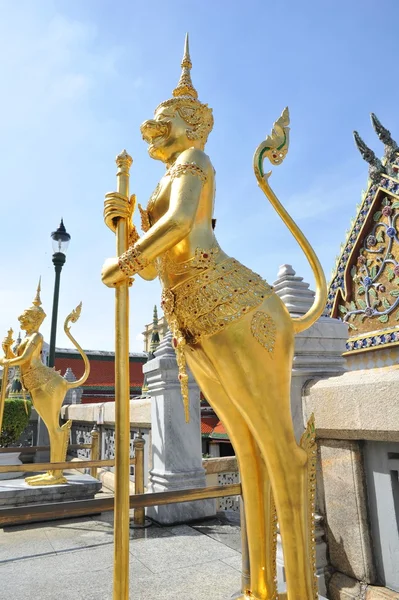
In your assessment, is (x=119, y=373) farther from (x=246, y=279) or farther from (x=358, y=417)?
(x=358, y=417)

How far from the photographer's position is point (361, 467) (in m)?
2.43

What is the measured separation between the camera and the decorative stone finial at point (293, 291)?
3.07 m

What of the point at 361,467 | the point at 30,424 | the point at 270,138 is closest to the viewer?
the point at 270,138

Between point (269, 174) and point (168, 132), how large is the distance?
56cm

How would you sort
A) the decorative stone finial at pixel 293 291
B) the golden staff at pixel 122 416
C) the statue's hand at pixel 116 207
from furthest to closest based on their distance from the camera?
the decorative stone finial at pixel 293 291, the statue's hand at pixel 116 207, the golden staff at pixel 122 416

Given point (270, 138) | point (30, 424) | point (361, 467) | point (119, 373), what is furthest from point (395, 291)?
point (30, 424)

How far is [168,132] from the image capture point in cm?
209

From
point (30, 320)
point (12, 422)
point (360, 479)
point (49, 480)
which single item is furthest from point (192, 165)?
point (12, 422)

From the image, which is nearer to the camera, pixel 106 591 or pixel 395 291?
pixel 106 591

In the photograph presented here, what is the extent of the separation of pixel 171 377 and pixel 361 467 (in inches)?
106

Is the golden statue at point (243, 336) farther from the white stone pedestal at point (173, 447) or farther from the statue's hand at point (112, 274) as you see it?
the white stone pedestal at point (173, 447)

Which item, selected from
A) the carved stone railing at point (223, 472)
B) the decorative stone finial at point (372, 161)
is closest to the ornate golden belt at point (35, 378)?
the carved stone railing at point (223, 472)

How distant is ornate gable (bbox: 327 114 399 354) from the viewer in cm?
740

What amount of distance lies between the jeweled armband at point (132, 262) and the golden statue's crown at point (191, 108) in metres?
0.75
